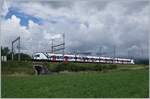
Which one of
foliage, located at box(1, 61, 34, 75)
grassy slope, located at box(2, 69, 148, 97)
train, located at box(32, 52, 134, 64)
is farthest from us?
train, located at box(32, 52, 134, 64)

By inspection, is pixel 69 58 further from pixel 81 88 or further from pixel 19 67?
pixel 81 88

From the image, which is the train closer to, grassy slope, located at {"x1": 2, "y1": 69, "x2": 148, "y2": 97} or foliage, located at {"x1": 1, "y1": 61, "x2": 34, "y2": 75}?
foliage, located at {"x1": 1, "y1": 61, "x2": 34, "y2": 75}

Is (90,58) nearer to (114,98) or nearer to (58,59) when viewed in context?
(58,59)

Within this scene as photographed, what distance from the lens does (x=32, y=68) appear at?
42156 mm

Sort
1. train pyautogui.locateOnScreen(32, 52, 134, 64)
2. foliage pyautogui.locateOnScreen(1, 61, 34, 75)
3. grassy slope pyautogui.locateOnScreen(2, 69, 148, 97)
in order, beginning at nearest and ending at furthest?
grassy slope pyautogui.locateOnScreen(2, 69, 148, 97) → foliage pyautogui.locateOnScreen(1, 61, 34, 75) → train pyautogui.locateOnScreen(32, 52, 134, 64)

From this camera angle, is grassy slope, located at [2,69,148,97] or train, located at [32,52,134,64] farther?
train, located at [32,52,134,64]

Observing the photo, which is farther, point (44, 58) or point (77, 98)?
point (44, 58)

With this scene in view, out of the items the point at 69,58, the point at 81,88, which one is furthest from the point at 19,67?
the point at 81,88

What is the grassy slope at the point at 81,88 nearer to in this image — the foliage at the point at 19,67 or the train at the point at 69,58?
the foliage at the point at 19,67

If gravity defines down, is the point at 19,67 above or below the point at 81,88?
below

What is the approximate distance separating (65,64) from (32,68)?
5.44 metres

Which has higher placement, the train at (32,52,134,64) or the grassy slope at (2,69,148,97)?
the train at (32,52,134,64)

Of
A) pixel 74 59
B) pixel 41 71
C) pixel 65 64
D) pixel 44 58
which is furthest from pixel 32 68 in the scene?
pixel 74 59

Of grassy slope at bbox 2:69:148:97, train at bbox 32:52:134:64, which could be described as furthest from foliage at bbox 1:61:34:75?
grassy slope at bbox 2:69:148:97
